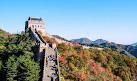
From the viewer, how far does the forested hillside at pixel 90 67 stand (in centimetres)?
2279

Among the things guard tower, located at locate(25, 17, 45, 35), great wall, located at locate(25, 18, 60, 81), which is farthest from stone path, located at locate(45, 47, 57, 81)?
guard tower, located at locate(25, 17, 45, 35)

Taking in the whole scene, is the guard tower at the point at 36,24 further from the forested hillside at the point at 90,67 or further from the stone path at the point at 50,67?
the stone path at the point at 50,67

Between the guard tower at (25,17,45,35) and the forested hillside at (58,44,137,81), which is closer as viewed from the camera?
the forested hillside at (58,44,137,81)

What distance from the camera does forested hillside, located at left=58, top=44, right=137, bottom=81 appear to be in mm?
22789

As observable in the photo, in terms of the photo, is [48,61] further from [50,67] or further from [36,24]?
[36,24]

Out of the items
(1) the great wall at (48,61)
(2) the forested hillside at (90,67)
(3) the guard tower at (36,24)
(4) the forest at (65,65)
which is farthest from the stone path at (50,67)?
(3) the guard tower at (36,24)

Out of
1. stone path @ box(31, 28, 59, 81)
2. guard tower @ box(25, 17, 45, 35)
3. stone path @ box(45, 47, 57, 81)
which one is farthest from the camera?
guard tower @ box(25, 17, 45, 35)

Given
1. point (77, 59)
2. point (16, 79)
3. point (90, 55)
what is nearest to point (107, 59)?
point (90, 55)

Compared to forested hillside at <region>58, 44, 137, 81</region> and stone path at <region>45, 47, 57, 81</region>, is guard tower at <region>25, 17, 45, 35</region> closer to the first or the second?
forested hillside at <region>58, 44, 137, 81</region>

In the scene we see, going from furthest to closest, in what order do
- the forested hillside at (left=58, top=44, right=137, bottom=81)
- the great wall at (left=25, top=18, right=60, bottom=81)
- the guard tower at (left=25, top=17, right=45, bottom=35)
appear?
the guard tower at (left=25, top=17, right=45, bottom=35)
the forested hillside at (left=58, top=44, right=137, bottom=81)
the great wall at (left=25, top=18, right=60, bottom=81)

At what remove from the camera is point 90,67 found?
94.5ft

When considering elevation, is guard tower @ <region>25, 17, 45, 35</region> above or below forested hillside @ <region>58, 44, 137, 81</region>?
above

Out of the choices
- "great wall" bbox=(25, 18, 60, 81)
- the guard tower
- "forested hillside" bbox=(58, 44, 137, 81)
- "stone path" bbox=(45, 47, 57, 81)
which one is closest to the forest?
"forested hillside" bbox=(58, 44, 137, 81)

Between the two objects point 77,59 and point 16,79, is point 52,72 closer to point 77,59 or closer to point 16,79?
point 16,79
